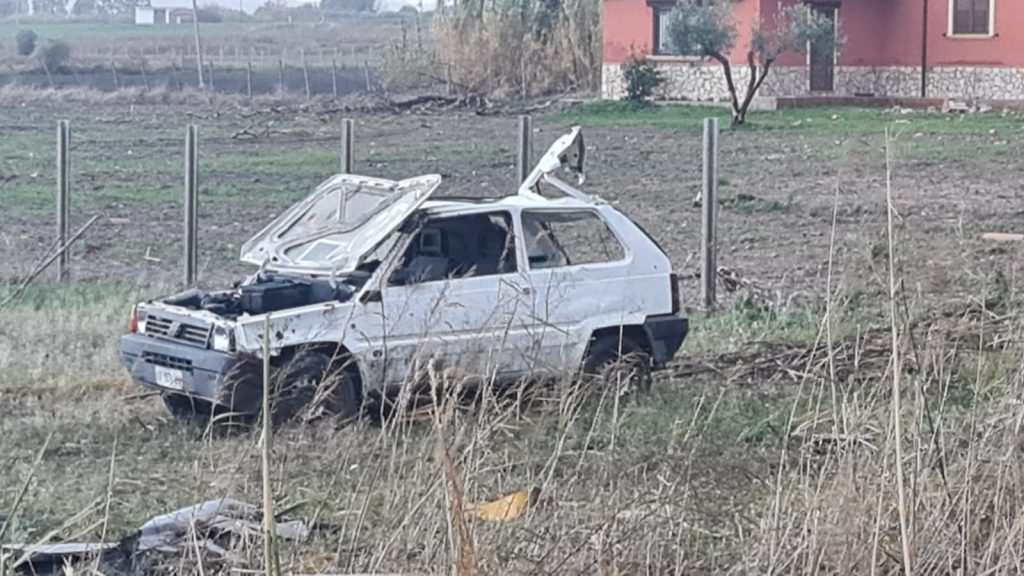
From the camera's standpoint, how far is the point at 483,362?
754 centimetres

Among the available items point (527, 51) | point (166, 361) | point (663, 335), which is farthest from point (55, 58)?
point (166, 361)

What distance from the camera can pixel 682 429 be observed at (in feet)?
27.2

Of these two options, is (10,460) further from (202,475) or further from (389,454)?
(389,454)

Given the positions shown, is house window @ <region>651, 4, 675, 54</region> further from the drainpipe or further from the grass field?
the grass field

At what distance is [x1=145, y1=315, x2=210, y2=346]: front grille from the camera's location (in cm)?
986

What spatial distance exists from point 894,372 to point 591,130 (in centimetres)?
3063

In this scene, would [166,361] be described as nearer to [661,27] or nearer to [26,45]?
[661,27]

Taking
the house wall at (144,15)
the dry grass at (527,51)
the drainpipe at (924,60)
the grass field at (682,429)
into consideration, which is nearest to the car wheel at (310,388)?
the grass field at (682,429)

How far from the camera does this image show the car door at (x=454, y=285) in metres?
9.42

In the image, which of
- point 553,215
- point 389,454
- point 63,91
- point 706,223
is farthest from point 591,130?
point 389,454

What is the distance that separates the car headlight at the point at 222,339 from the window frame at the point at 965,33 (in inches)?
1355

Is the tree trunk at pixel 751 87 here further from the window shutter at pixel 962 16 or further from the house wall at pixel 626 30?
the window shutter at pixel 962 16

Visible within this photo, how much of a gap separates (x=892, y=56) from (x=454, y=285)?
33970 mm

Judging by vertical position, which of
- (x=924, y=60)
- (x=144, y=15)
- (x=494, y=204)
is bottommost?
(x=494, y=204)
